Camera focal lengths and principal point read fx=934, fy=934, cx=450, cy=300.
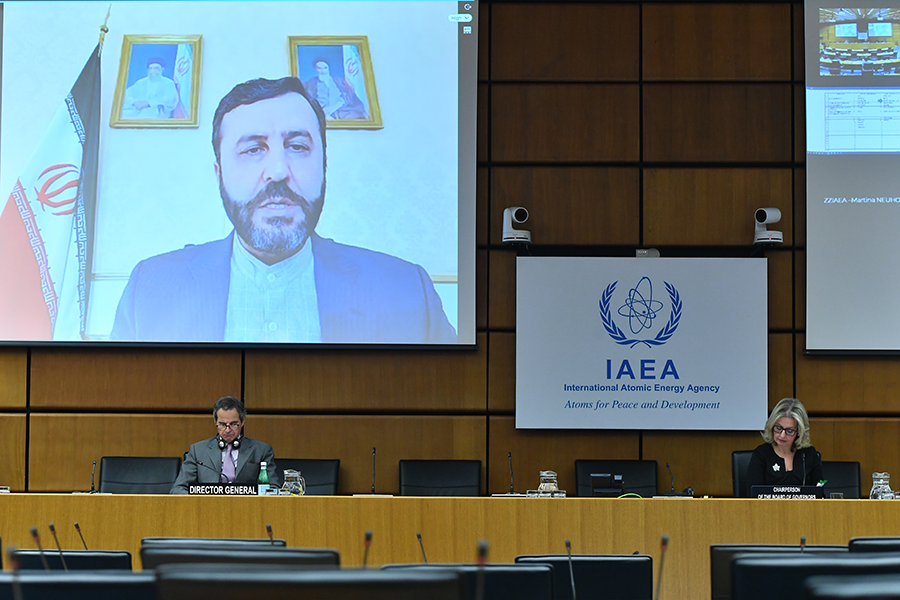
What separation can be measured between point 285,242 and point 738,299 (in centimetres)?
286

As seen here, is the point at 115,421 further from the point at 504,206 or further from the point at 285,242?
the point at 504,206

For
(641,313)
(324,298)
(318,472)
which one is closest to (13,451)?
(318,472)

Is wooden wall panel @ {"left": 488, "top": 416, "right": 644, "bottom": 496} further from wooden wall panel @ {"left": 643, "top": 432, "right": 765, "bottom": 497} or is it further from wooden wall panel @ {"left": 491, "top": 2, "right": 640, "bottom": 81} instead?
wooden wall panel @ {"left": 491, "top": 2, "right": 640, "bottom": 81}

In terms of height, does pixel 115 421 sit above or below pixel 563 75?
below

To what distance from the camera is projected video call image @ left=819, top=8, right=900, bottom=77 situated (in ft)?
19.4

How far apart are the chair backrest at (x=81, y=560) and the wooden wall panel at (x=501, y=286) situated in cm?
354

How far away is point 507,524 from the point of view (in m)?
3.72

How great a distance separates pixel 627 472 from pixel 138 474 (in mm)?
2921

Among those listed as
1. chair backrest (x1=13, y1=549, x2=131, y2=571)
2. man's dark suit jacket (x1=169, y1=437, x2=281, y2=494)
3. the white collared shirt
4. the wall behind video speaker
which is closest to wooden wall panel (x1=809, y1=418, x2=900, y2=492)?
the wall behind video speaker

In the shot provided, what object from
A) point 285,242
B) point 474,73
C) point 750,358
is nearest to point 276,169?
point 285,242

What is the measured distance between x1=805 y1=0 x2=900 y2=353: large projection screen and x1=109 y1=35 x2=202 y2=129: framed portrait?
3.90 metres

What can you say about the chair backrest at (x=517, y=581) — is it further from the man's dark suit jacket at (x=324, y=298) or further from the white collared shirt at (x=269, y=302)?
the white collared shirt at (x=269, y=302)

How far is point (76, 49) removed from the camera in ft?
19.3

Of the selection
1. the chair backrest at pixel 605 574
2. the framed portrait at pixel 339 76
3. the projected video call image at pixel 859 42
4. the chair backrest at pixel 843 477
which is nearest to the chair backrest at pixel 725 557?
the chair backrest at pixel 605 574
